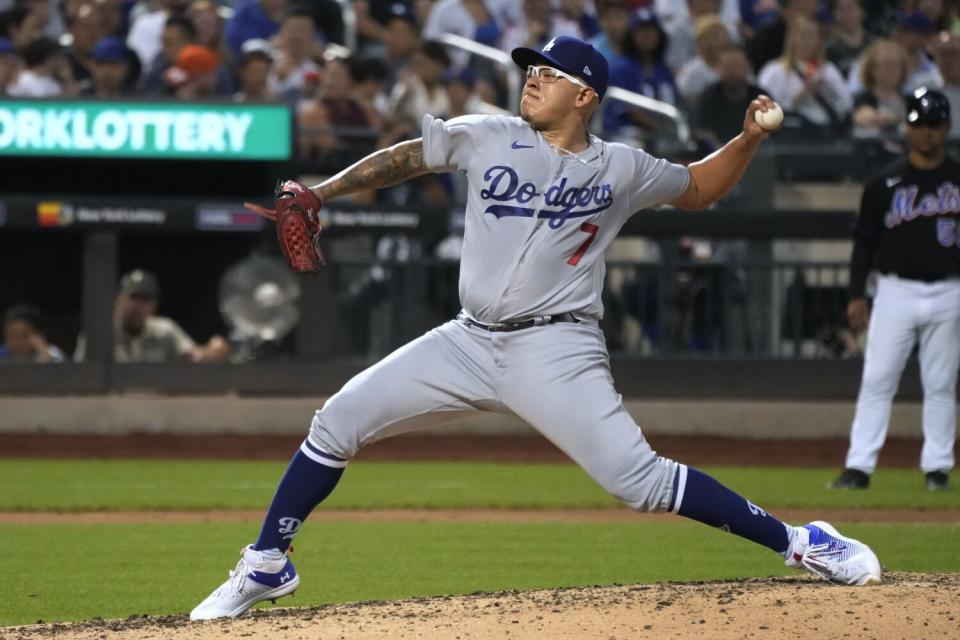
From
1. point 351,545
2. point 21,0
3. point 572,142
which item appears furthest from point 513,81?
point 572,142

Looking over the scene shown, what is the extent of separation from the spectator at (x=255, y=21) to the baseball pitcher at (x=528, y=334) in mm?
9801

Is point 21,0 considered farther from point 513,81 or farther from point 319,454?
point 319,454

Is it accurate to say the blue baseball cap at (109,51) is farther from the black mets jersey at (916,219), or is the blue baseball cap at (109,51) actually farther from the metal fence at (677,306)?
the black mets jersey at (916,219)

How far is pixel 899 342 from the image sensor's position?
916cm

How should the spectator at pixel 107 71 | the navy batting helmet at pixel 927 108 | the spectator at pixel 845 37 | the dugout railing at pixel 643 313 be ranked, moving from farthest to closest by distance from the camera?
the spectator at pixel 845 37 < the dugout railing at pixel 643 313 < the spectator at pixel 107 71 < the navy batting helmet at pixel 927 108

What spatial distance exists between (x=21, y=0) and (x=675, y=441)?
699 centimetres

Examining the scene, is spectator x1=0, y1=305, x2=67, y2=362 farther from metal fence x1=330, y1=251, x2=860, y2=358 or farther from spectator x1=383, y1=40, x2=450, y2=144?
spectator x1=383, y1=40, x2=450, y2=144

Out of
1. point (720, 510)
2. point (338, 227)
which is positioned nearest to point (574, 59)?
point (720, 510)

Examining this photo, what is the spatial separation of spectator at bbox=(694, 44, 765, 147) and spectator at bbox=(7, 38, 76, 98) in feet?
16.8

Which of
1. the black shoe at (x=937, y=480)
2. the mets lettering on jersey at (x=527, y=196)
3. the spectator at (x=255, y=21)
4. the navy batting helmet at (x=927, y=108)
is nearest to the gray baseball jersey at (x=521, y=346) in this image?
the mets lettering on jersey at (x=527, y=196)

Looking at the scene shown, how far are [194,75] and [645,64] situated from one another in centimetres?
392

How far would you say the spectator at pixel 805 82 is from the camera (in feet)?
45.1

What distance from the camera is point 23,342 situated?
12.8 meters

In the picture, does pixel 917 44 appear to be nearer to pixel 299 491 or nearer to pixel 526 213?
pixel 526 213
